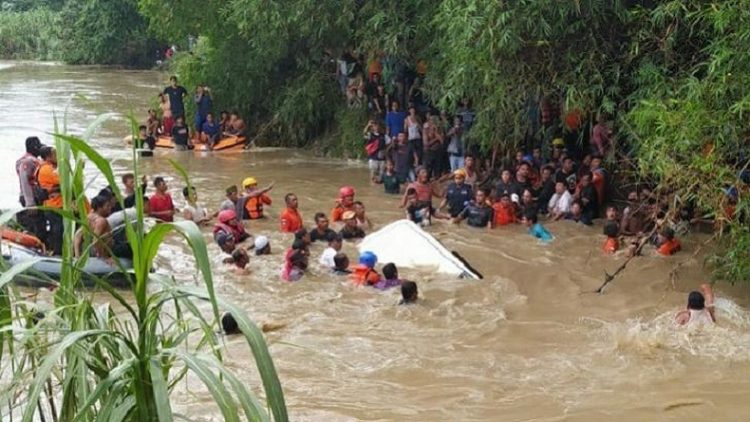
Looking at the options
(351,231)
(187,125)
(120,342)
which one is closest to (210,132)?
(187,125)

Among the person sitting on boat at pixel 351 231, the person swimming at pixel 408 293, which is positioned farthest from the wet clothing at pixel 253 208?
the person swimming at pixel 408 293

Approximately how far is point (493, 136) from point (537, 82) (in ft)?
4.22

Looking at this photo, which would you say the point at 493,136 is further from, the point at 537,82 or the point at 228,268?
the point at 228,268

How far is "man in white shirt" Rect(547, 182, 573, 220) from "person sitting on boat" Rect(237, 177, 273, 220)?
12.2 feet

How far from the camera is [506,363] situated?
309 inches

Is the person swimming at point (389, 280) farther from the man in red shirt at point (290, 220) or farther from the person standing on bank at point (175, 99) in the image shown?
the person standing on bank at point (175, 99)

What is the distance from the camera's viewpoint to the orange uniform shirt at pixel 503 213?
1265cm

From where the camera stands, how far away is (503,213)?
12.6 meters

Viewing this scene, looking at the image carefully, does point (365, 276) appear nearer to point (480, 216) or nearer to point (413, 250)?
point (413, 250)

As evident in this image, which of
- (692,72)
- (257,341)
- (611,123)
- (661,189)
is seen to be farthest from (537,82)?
(257,341)

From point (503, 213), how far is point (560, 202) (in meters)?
0.78

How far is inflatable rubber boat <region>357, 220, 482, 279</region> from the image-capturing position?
10.4 metres

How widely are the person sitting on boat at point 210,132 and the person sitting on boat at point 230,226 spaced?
767cm

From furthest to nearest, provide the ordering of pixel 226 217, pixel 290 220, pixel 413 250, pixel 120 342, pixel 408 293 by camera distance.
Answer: pixel 290 220, pixel 226 217, pixel 413 250, pixel 408 293, pixel 120 342
